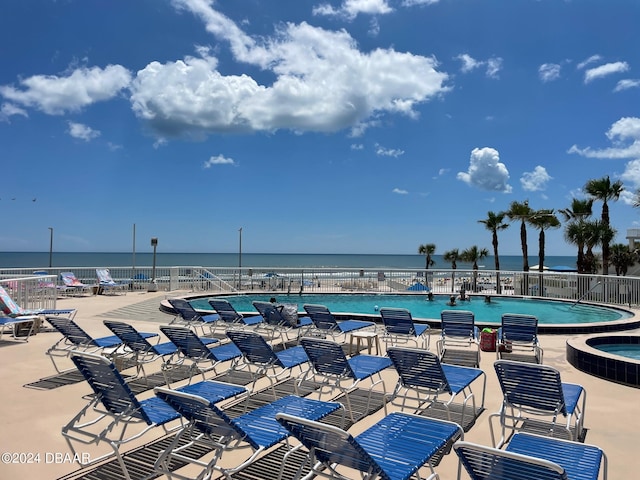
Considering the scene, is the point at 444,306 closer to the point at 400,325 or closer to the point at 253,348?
the point at 400,325

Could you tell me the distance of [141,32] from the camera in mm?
15672

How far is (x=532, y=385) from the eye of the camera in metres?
3.55

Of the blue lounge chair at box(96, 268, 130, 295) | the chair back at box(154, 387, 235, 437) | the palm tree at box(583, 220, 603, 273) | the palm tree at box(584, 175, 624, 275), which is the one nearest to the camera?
the chair back at box(154, 387, 235, 437)

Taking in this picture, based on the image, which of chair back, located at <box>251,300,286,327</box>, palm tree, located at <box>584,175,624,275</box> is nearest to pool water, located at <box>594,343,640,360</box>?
chair back, located at <box>251,300,286,327</box>

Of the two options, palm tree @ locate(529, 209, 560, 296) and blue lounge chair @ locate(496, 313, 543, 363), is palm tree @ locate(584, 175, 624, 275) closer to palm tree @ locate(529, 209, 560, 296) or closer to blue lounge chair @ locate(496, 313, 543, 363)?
palm tree @ locate(529, 209, 560, 296)

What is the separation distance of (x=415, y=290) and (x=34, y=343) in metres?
12.5

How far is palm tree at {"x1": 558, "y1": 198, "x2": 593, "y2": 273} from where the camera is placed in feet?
81.8

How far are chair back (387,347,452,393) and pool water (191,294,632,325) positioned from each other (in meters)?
8.38

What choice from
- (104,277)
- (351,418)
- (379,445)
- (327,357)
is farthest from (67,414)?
(104,277)

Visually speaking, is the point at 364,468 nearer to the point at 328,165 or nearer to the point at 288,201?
the point at 328,165

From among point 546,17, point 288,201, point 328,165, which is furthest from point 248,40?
point 288,201

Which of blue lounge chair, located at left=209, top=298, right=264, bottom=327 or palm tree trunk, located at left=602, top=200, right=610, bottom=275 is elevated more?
palm tree trunk, located at left=602, top=200, right=610, bottom=275

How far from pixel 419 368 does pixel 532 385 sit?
91cm

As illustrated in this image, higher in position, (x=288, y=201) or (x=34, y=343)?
(x=288, y=201)
